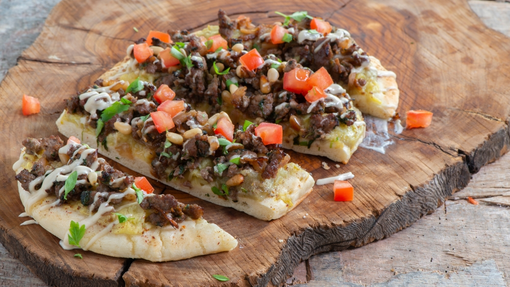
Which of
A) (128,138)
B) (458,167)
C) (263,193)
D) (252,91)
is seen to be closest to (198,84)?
(252,91)

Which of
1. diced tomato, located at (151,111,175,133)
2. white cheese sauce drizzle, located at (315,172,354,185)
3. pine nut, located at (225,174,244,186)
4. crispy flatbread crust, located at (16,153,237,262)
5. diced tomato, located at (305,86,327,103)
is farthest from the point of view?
diced tomato, located at (305,86,327,103)

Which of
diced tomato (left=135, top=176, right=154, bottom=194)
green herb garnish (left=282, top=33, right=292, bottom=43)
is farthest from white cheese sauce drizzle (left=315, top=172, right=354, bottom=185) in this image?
green herb garnish (left=282, top=33, right=292, bottom=43)

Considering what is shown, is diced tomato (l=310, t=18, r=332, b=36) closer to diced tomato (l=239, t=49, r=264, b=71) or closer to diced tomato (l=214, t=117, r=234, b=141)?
diced tomato (l=239, t=49, r=264, b=71)

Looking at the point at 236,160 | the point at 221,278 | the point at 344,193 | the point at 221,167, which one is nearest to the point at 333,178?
the point at 344,193

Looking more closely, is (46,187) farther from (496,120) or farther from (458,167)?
(496,120)

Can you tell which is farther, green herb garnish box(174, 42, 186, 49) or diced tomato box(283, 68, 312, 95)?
green herb garnish box(174, 42, 186, 49)

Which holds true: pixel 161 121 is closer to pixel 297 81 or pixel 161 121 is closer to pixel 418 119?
pixel 297 81

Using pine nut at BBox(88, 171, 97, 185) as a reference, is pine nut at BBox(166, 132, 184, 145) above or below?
below
